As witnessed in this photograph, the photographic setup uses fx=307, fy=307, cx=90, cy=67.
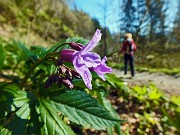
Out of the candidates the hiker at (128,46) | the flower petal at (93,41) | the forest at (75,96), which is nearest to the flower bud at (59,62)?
the forest at (75,96)

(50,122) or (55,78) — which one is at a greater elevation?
(55,78)

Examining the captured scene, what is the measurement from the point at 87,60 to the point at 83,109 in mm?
405

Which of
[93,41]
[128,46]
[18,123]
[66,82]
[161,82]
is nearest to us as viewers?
[93,41]

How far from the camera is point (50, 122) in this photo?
1.24 metres

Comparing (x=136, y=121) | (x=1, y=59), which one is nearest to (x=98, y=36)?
(x=1, y=59)

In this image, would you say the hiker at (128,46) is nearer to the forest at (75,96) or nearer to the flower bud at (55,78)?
the forest at (75,96)

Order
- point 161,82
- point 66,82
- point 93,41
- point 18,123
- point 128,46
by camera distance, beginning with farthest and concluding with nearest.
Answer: point 128,46, point 161,82, point 18,123, point 66,82, point 93,41

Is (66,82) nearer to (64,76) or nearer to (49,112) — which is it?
(64,76)

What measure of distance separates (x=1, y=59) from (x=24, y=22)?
54.9ft

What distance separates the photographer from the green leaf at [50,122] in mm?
1223

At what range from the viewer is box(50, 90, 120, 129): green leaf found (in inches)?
49.1

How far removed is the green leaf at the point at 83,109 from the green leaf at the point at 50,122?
36 mm

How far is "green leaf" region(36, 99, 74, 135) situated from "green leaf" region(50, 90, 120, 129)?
4 cm

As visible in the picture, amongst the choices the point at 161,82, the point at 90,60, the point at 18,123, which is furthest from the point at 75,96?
the point at 161,82
